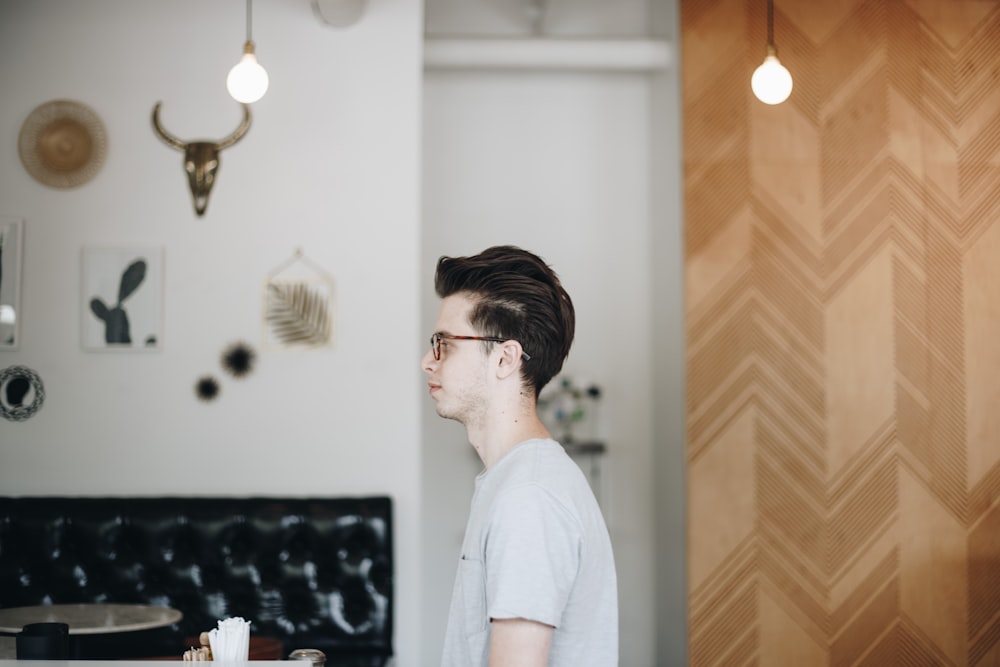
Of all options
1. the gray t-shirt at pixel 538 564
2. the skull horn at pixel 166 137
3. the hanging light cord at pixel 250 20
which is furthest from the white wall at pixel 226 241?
the gray t-shirt at pixel 538 564

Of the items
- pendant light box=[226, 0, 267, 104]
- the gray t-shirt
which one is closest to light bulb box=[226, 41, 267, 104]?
pendant light box=[226, 0, 267, 104]

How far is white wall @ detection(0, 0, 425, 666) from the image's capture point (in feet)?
13.2

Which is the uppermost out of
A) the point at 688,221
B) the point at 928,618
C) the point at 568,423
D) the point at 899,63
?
the point at 899,63

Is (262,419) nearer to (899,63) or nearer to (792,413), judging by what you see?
(792,413)

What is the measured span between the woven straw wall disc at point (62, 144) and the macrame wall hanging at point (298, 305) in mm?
943

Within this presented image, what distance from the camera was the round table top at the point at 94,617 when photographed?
251 centimetres

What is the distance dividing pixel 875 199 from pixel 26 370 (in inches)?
152

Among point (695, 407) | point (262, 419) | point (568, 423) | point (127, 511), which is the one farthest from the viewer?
point (568, 423)

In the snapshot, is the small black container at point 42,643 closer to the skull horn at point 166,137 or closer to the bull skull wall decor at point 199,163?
the bull skull wall decor at point 199,163

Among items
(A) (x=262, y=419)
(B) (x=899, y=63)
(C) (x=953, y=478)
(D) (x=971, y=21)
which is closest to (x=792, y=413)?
(C) (x=953, y=478)

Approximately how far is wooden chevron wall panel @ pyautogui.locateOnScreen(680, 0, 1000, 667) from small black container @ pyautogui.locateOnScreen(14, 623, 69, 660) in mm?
3026

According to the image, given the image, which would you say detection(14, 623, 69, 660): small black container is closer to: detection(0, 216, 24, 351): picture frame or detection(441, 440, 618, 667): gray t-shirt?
detection(441, 440, 618, 667): gray t-shirt

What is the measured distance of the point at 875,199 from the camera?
434 cm

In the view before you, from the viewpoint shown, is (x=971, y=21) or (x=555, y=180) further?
(x=555, y=180)
